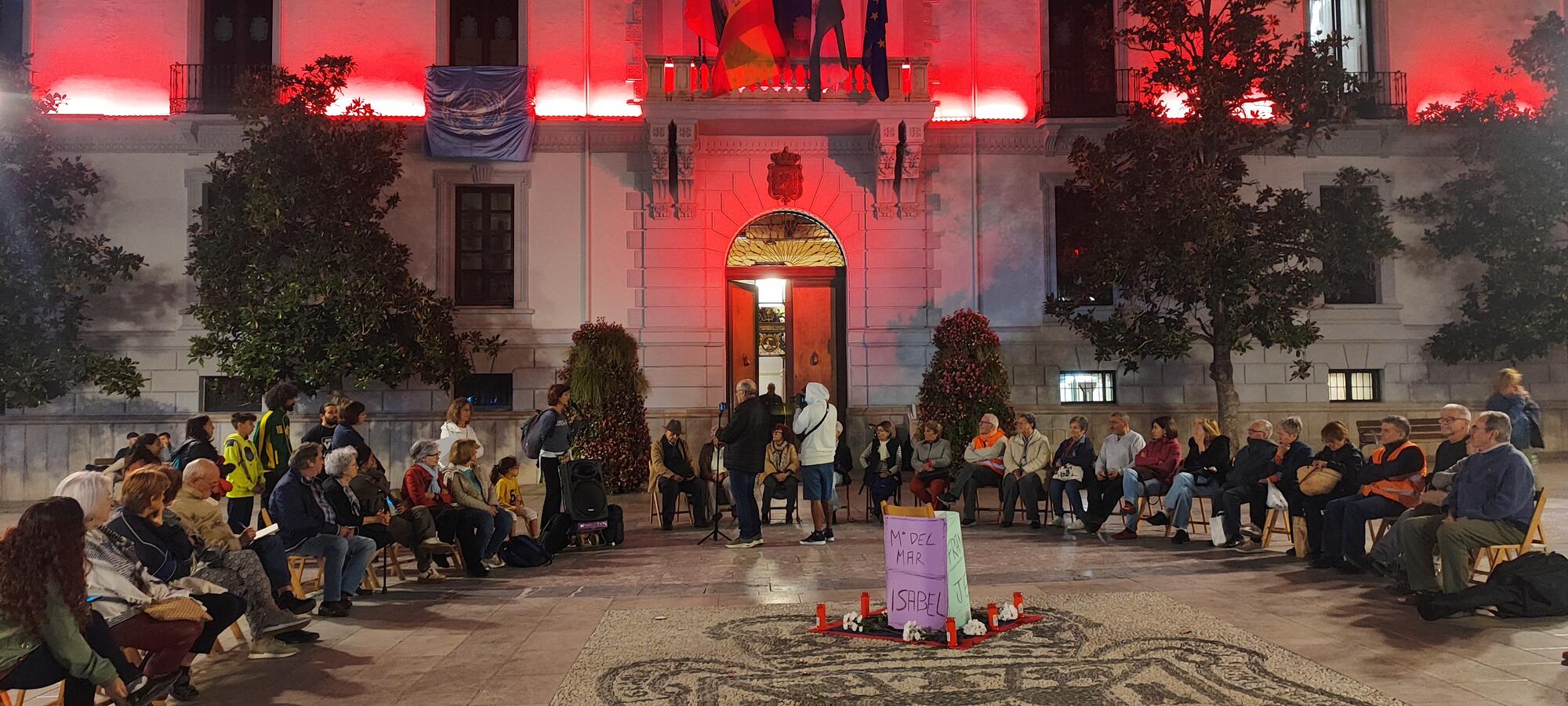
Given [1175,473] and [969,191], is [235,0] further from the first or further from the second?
[1175,473]

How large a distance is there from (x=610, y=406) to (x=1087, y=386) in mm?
9168

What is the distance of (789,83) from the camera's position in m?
18.8

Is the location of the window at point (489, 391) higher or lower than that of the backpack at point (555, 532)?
higher

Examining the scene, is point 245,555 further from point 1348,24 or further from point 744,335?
point 1348,24

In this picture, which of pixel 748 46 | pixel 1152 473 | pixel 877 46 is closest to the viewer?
pixel 1152 473

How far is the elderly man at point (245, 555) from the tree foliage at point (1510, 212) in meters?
20.2

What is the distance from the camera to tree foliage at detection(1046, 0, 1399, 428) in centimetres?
1694

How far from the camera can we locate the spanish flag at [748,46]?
60.2 feet

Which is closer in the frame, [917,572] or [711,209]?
[917,572]

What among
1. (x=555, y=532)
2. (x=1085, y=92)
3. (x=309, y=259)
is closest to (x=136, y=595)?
(x=555, y=532)

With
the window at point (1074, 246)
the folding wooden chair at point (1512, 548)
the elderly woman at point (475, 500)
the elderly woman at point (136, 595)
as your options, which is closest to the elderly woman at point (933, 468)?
the window at point (1074, 246)

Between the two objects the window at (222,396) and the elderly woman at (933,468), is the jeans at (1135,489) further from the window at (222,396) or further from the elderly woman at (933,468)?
the window at (222,396)

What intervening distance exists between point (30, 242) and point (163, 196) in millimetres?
2350

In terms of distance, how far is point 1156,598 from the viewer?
8.28m
